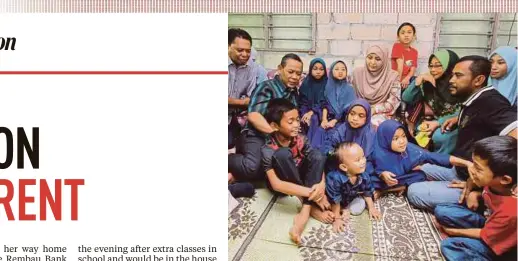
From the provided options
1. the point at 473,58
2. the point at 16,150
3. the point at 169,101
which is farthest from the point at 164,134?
the point at 473,58

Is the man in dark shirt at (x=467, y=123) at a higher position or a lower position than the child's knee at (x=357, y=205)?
higher

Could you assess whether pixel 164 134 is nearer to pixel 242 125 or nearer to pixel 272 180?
pixel 242 125

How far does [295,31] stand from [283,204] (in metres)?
0.50

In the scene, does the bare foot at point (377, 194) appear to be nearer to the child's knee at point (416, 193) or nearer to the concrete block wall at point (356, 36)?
the child's knee at point (416, 193)

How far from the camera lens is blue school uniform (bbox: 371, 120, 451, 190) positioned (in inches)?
53.9

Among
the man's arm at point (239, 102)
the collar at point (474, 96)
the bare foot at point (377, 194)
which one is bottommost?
the bare foot at point (377, 194)

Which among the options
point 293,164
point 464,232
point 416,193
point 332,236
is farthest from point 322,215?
point 464,232

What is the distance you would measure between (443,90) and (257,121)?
53cm

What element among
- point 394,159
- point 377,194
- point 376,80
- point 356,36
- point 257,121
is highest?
point 356,36

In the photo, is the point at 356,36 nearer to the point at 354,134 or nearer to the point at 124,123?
the point at 354,134

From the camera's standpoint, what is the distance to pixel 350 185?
4.52ft

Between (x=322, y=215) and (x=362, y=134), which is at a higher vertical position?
(x=362, y=134)

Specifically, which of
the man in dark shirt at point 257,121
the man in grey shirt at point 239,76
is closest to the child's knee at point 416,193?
the man in dark shirt at point 257,121

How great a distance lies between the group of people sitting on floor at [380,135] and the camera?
1318 mm
